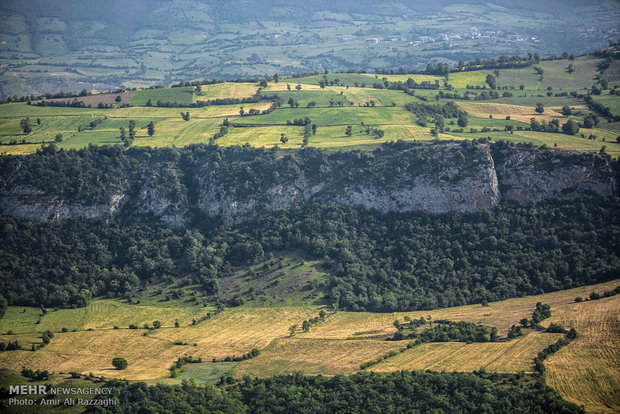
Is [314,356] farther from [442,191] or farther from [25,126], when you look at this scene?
[25,126]

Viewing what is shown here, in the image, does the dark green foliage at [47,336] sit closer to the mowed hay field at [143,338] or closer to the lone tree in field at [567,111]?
the mowed hay field at [143,338]

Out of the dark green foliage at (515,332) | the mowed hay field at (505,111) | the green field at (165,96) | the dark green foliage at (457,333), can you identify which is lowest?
the dark green foliage at (457,333)

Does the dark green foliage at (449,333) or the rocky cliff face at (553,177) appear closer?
the dark green foliage at (449,333)

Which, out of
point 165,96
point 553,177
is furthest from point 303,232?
point 165,96

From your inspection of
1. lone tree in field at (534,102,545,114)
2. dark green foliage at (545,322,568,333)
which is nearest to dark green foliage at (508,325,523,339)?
dark green foliage at (545,322,568,333)

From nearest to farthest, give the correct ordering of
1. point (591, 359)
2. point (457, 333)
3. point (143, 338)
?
point (591, 359)
point (457, 333)
point (143, 338)

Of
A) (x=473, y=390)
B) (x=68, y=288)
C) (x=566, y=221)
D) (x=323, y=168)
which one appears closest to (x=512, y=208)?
(x=566, y=221)

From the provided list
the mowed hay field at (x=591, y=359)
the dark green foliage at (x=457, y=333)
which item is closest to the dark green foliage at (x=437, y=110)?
the mowed hay field at (x=591, y=359)
